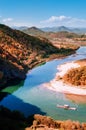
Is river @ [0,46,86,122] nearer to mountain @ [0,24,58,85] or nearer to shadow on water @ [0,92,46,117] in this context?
shadow on water @ [0,92,46,117]

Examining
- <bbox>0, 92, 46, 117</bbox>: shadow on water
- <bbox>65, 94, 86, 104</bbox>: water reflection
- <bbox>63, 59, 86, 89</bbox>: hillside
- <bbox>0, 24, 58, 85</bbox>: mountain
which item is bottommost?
<bbox>0, 92, 46, 117</bbox>: shadow on water

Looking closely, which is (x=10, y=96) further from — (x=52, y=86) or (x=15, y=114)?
(x=15, y=114)

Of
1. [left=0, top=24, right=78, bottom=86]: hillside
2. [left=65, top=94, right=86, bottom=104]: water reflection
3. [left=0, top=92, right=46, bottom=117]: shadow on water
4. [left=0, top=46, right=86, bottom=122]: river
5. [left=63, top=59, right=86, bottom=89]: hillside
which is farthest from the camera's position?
[left=0, top=24, right=78, bottom=86]: hillside

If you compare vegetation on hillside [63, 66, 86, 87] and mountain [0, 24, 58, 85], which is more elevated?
mountain [0, 24, 58, 85]

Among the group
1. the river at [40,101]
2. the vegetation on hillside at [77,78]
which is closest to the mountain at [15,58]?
the river at [40,101]

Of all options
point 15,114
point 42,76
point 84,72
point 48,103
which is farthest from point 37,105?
point 42,76

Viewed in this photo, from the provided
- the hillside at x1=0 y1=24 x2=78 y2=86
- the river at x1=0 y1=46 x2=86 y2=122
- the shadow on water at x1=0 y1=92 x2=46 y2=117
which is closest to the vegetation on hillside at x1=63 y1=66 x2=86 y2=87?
the river at x1=0 y1=46 x2=86 y2=122

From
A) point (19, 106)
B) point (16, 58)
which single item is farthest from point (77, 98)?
point (16, 58)

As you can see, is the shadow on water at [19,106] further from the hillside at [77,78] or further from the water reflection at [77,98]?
the hillside at [77,78]
